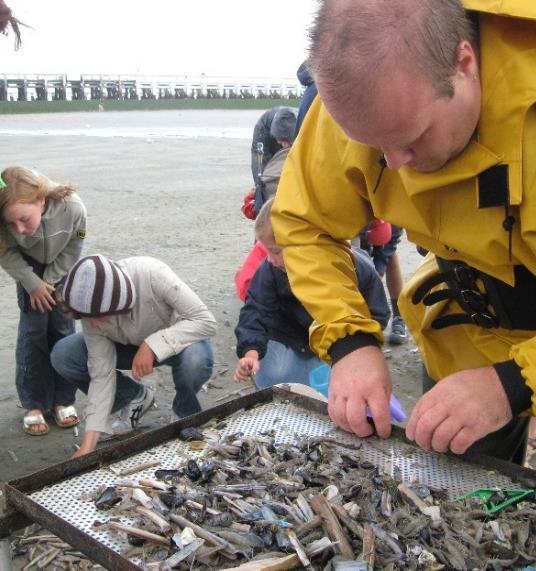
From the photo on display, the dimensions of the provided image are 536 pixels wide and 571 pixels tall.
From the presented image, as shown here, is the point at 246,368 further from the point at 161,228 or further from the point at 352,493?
the point at 161,228

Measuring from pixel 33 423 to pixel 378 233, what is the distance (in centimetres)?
238

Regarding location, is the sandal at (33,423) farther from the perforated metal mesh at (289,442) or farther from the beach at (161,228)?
the perforated metal mesh at (289,442)

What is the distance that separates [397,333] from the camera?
18.2ft

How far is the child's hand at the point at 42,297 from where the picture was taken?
4.30 meters

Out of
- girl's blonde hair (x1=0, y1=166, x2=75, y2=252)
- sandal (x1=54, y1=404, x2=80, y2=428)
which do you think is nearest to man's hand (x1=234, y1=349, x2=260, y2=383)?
sandal (x1=54, y1=404, x2=80, y2=428)

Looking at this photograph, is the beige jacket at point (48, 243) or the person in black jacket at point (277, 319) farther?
Answer: the beige jacket at point (48, 243)

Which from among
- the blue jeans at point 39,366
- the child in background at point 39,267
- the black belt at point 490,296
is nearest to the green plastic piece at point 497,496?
the black belt at point 490,296

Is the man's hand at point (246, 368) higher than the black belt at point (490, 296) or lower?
lower

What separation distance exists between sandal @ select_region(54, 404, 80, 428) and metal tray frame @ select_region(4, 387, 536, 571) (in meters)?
2.05

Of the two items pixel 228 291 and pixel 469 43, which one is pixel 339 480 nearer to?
pixel 469 43

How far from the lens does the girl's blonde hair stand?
4051mm

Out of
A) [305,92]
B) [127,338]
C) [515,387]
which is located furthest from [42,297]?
[515,387]

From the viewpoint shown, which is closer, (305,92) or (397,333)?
(305,92)

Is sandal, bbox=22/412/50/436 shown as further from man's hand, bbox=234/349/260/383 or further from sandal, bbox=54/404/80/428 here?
man's hand, bbox=234/349/260/383
